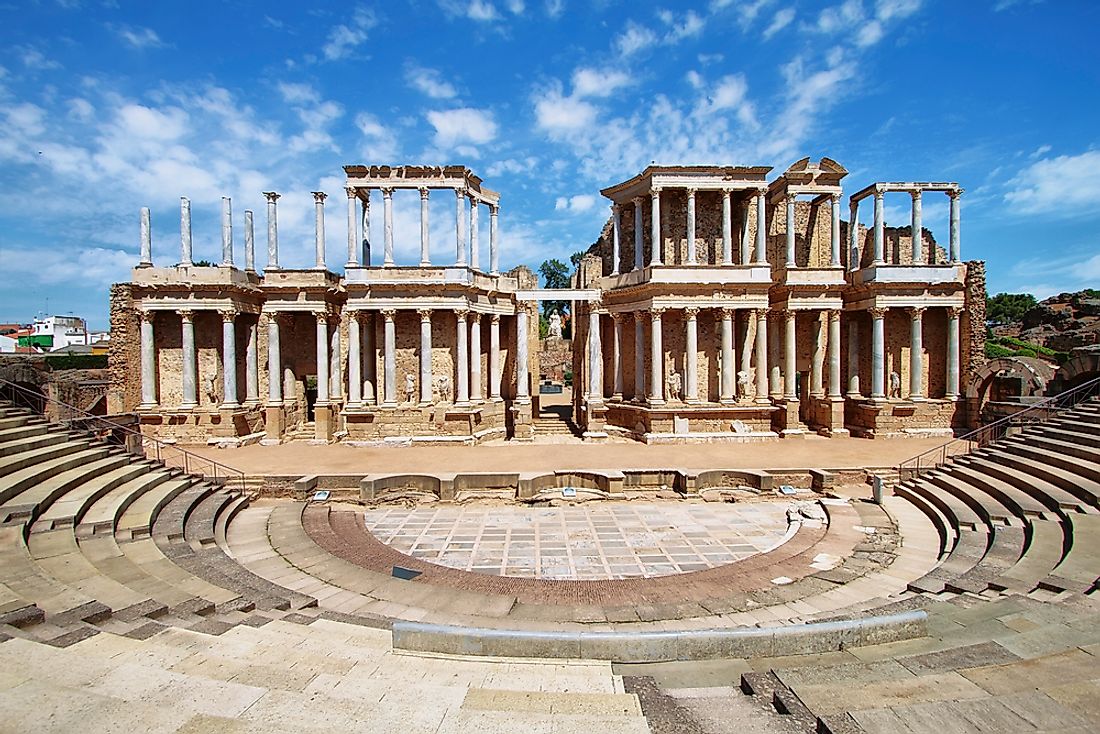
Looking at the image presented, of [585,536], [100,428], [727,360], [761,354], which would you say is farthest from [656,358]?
[100,428]

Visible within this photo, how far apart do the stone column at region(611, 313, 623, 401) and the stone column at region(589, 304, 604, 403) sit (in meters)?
0.93

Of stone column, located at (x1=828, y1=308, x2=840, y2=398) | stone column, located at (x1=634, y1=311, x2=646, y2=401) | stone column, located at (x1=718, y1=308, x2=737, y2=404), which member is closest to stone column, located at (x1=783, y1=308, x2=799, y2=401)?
stone column, located at (x1=828, y1=308, x2=840, y2=398)

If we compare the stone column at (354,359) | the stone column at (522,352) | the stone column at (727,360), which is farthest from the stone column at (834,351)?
the stone column at (354,359)

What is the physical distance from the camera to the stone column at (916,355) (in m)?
24.7

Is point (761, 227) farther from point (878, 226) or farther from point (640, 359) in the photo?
point (640, 359)

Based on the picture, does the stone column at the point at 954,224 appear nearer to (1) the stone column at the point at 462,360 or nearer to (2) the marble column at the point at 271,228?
(1) the stone column at the point at 462,360

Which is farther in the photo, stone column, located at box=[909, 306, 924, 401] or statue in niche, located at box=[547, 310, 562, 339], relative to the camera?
statue in niche, located at box=[547, 310, 562, 339]

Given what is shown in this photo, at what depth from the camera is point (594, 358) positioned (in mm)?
26000

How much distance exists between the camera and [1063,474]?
1216 centimetres

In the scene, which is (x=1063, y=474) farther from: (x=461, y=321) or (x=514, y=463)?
(x=461, y=321)

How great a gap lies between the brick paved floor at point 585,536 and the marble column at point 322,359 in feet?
38.2

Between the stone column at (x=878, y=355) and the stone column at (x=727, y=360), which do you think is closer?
the stone column at (x=727, y=360)

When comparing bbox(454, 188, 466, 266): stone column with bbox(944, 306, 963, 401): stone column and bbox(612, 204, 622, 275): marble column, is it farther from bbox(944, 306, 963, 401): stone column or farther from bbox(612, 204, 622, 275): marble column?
bbox(944, 306, 963, 401): stone column

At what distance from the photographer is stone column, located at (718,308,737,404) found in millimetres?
24641
